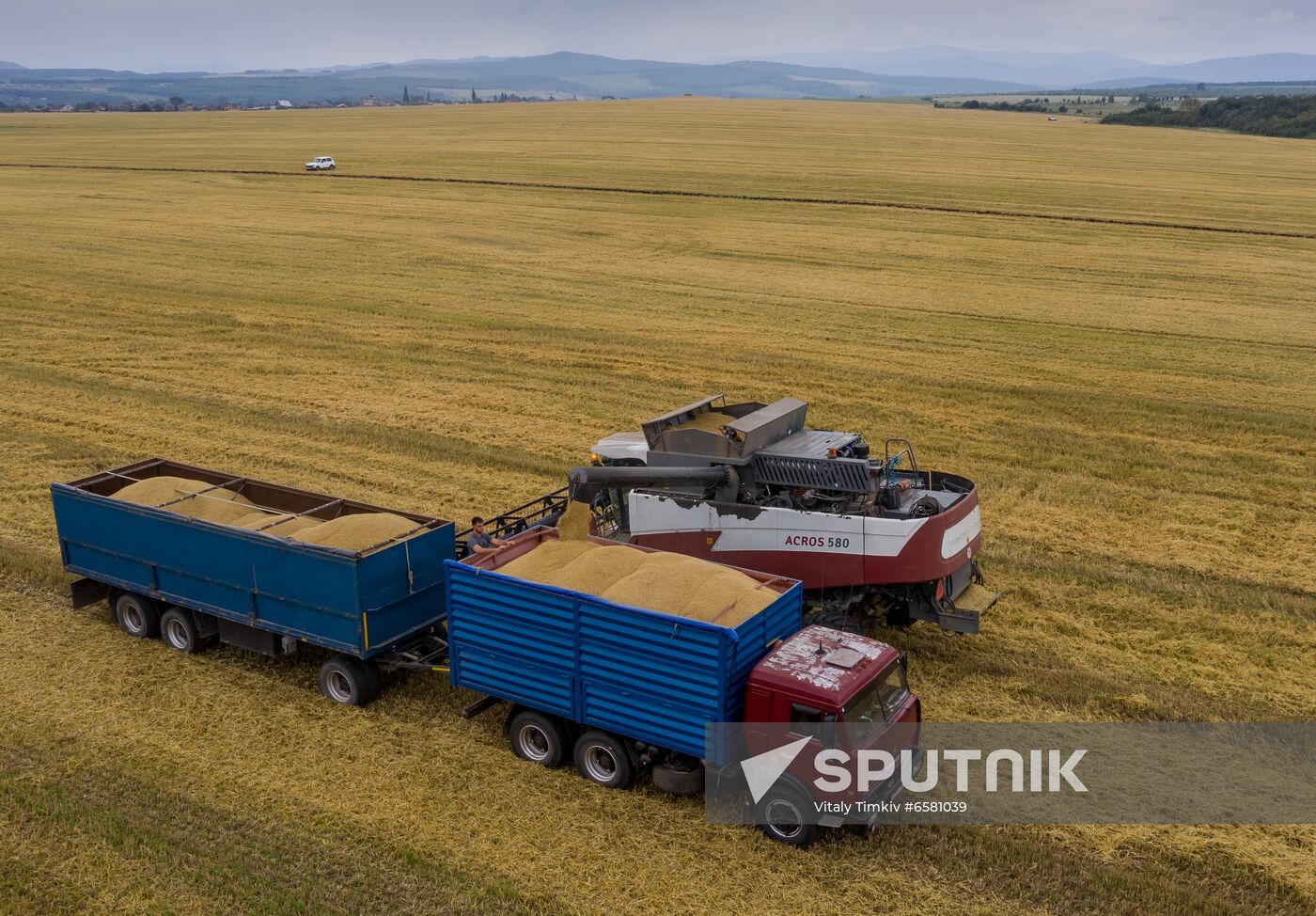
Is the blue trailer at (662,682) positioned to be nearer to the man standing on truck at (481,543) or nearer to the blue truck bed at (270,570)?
the man standing on truck at (481,543)

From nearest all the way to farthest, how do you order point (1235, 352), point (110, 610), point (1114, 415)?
point (110, 610)
point (1114, 415)
point (1235, 352)

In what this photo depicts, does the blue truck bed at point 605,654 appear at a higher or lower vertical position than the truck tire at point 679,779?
higher

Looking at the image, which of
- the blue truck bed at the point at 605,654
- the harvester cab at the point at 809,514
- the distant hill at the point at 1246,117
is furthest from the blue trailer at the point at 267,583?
the distant hill at the point at 1246,117

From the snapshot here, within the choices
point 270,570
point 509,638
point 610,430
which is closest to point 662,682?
point 509,638

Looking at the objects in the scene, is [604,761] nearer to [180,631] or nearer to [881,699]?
[881,699]

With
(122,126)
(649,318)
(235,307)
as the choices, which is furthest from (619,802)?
(122,126)

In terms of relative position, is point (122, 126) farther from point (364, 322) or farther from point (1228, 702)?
point (1228, 702)
